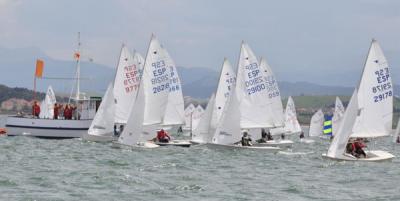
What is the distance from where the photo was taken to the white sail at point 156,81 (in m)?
55.6

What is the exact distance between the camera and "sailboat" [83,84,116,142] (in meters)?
56.8

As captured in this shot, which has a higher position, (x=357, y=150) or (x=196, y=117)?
(x=196, y=117)

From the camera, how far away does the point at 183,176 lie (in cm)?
3472

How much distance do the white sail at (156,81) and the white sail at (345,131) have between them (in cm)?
1495

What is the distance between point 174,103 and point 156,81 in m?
3.94

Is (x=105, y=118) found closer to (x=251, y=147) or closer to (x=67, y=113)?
(x=67, y=113)

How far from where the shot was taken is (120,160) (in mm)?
42250

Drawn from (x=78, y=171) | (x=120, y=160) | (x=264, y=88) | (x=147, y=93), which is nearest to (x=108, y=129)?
(x=147, y=93)

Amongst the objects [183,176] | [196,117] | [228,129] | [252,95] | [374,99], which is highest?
[196,117]

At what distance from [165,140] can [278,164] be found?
12.7 m

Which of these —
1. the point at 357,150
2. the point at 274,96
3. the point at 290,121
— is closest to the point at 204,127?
the point at 274,96

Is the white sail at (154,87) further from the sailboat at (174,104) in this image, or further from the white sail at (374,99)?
the white sail at (374,99)

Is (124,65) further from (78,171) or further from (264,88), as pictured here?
(78,171)

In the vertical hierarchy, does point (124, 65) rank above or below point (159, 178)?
above
